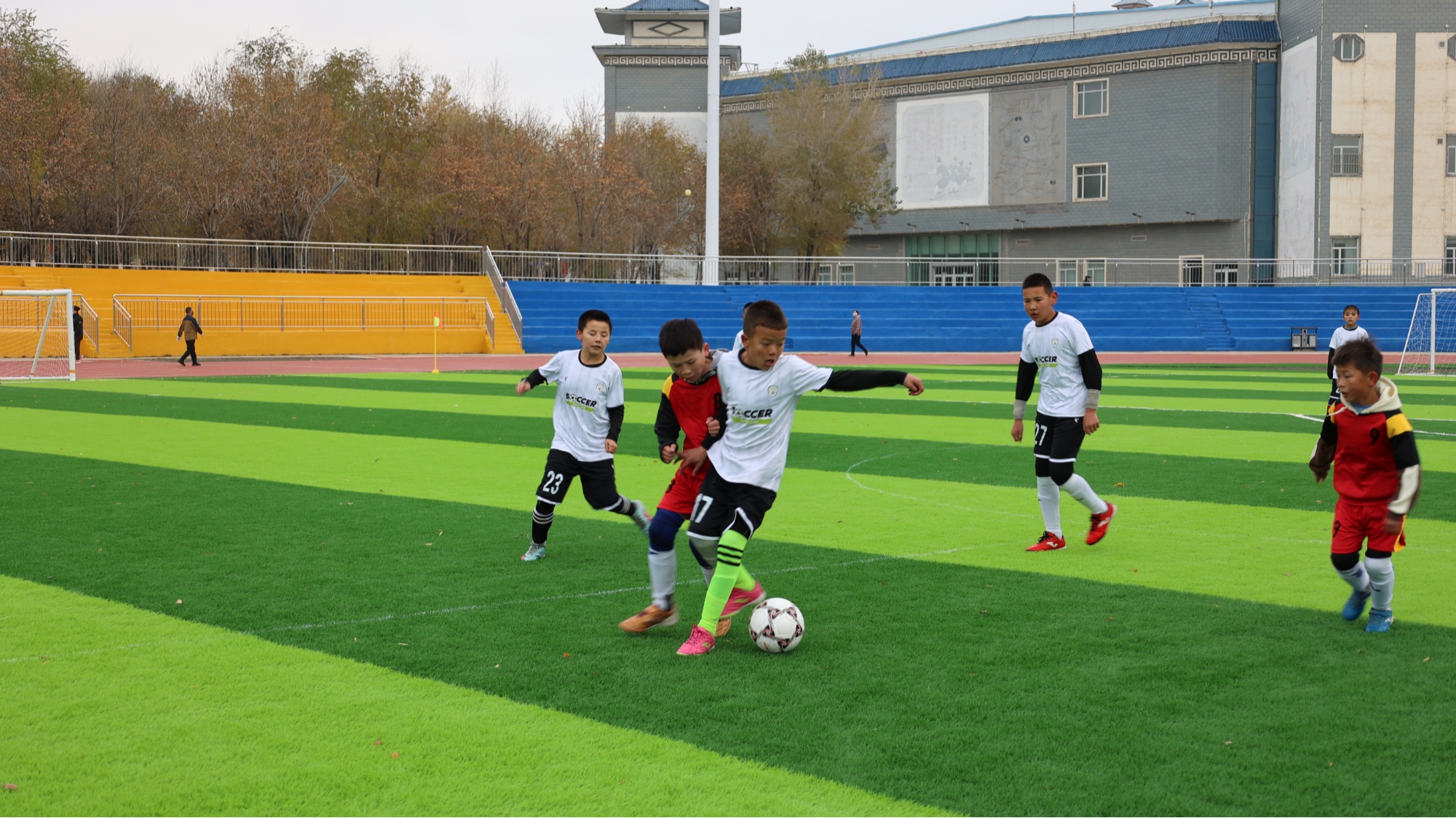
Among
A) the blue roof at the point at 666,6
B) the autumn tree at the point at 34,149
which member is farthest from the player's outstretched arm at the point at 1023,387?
the blue roof at the point at 666,6

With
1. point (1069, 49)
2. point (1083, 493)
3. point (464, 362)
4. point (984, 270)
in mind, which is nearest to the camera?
point (1083, 493)

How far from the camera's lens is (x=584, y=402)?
27.5ft

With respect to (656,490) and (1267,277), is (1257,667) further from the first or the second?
(1267,277)

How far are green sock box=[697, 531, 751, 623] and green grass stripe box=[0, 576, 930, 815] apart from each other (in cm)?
116

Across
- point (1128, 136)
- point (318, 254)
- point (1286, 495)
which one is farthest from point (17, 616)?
point (1128, 136)

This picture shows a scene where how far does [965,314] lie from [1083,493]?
3810 centimetres

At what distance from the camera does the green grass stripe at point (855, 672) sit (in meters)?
4.52

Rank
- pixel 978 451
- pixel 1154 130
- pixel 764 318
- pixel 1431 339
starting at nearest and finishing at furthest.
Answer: pixel 764 318 < pixel 978 451 < pixel 1431 339 < pixel 1154 130

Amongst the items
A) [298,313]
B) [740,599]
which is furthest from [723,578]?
[298,313]

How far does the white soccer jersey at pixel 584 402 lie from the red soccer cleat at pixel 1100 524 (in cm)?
348

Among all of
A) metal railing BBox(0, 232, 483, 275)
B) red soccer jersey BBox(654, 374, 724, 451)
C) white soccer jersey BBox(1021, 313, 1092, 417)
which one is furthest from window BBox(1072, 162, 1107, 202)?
red soccer jersey BBox(654, 374, 724, 451)

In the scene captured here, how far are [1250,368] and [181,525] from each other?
101 ft

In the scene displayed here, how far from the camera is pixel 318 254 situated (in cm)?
4388

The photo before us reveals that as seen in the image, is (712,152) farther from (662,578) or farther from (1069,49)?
(662,578)
